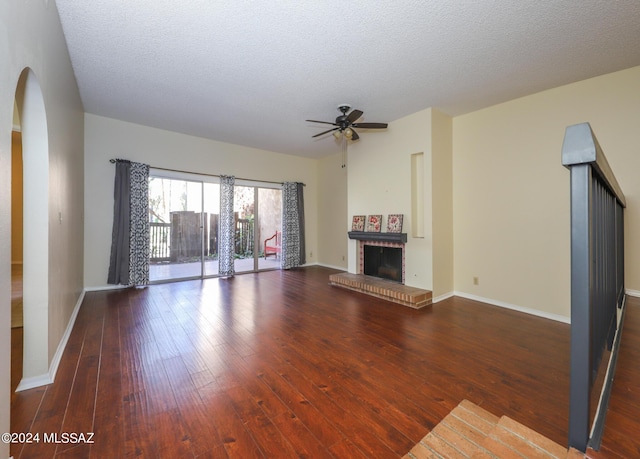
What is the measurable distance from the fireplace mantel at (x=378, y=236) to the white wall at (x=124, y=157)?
2.82 meters

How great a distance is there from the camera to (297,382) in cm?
199

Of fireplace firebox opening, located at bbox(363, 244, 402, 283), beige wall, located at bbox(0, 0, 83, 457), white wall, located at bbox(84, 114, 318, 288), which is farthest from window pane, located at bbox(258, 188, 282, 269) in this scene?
beige wall, located at bbox(0, 0, 83, 457)

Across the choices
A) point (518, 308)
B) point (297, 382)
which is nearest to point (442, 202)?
point (518, 308)

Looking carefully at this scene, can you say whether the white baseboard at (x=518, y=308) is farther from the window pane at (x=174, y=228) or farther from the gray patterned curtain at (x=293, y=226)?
the window pane at (x=174, y=228)

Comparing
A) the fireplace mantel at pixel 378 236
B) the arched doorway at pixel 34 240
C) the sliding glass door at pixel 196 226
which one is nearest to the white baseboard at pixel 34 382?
the arched doorway at pixel 34 240

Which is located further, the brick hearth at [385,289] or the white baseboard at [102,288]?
the white baseboard at [102,288]

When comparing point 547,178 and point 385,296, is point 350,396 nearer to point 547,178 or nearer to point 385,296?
point 385,296

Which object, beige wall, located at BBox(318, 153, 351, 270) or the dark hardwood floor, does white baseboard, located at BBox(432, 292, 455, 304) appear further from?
beige wall, located at BBox(318, 153, 351, 270)

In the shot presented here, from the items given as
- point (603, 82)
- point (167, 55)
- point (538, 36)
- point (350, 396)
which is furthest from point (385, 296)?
point (167, 55)

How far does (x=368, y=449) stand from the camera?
1415 mm

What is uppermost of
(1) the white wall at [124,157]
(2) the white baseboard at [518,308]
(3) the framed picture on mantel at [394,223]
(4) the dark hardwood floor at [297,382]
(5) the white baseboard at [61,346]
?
(1) the white wall at [124,157]

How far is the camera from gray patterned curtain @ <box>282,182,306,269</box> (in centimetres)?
661

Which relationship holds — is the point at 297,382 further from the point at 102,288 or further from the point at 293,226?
the point at 293,226

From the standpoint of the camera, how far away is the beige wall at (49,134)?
4.00 feet
